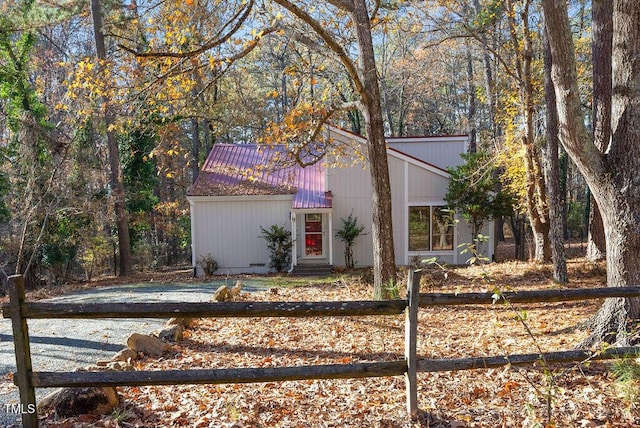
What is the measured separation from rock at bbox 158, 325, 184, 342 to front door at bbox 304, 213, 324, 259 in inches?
421

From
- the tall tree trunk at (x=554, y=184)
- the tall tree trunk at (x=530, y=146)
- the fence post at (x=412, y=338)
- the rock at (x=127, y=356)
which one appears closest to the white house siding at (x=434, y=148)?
the tall tree trunk at (x=530, y=146)

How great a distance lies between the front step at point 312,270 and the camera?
53.3 ft

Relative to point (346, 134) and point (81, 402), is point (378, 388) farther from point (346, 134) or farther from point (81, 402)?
point (346, 134)

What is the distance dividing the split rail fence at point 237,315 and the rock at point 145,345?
2.37 meters

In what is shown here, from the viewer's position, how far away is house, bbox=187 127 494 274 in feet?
55.7

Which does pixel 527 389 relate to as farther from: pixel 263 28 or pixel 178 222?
pixel 178 222

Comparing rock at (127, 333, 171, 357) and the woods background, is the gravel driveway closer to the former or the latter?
rock at (127, 333, 171, 357)

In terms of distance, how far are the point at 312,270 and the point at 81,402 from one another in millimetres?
12781

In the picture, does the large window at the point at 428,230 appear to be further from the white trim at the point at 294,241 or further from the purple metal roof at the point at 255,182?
the white trim at the point at 294,241

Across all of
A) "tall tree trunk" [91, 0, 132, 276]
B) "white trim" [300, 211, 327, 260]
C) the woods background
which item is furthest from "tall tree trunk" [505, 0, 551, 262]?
"tall tree trunk" [91, 0, 132, 276]

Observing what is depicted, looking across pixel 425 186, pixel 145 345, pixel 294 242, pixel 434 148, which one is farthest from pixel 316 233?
pixel 145 345

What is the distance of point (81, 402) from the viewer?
3.70 metres

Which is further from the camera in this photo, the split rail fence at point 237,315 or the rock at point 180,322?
the rock at point 180,322

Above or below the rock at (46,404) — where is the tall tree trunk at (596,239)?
above
